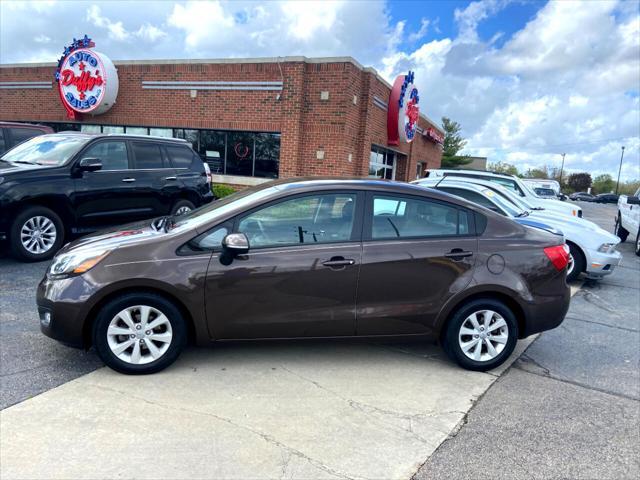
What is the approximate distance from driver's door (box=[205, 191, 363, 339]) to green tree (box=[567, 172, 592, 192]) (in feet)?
364

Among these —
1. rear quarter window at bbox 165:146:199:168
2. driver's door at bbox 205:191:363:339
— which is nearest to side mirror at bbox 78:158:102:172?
rear quarter window at bbox 165:146:199:168

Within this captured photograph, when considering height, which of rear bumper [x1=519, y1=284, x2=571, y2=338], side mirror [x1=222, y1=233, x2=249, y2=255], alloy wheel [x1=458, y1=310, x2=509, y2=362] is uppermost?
side mirror [x1=222, y1=233, x2=249, y2=255]

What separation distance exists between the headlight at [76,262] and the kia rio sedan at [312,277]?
0.03 ft

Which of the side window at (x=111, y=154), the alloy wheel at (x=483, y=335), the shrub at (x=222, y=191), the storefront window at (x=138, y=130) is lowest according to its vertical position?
the alloy wheel at (x=483, y=335)

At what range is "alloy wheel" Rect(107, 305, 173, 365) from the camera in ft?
11.3

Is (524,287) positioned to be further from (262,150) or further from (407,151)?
(407,151)

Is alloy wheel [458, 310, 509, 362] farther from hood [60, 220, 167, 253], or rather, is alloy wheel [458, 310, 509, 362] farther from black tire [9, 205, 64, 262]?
black tire [9, 205, 64, 262]

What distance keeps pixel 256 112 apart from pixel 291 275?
11586 millimetres

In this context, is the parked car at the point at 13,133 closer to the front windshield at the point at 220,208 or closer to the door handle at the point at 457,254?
the front windshield at the point at 220,208

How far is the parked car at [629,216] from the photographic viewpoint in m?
11.1

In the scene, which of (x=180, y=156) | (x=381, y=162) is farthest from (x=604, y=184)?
(x=180, y=156)

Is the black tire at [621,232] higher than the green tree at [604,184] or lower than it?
lower

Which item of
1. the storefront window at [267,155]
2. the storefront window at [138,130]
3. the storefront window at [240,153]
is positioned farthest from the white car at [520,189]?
the storefront window at [138,130]

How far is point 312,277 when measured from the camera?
360 cm
